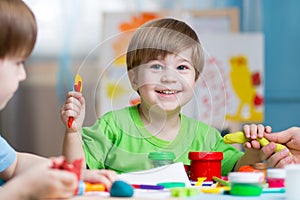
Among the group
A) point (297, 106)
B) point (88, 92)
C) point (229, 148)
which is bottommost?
point (297, 106)

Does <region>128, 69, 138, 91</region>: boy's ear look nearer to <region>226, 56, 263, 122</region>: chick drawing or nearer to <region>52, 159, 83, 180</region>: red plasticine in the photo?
<region>52, 159, 83, 180</region>: red plasticine

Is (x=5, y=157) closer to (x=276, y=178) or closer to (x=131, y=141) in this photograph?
(x=131, y=141)

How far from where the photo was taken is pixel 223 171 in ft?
3.29

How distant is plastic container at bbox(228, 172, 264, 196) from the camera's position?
65cm

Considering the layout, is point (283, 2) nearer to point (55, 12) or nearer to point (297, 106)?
point (297, 106)

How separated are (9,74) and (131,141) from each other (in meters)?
0.30

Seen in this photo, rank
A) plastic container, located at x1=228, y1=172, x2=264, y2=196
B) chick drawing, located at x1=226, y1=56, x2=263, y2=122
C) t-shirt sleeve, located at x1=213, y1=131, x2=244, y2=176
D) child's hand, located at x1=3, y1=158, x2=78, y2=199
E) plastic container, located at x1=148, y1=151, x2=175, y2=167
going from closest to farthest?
child's hand, located at x1=3, y1=158, x2=78, y2=199
plastic container, located at x1=228, y1=172, x2=264, y2=196
plastic container, located at x1=148, y1=151, x2=175, y2=167
t-shirt sleeve, located at x1=213, y1=131, x2=244, y2=176
chick drawing, located at x1=226, y1=56, x2=263, y2=122

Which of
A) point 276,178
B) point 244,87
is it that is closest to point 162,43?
point 276,178

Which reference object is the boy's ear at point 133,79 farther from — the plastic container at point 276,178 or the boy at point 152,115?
the plastic container at point 276,178

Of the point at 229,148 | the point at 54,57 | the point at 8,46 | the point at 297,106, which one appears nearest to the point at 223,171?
the point at 229,148

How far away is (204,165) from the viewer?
893 mm

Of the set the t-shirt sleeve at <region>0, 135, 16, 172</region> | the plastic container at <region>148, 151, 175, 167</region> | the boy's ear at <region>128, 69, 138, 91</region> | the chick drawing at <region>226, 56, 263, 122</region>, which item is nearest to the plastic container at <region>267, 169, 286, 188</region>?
the plastic container at <region>148, 151, 175, 167</region>

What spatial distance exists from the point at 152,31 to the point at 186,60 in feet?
0.24

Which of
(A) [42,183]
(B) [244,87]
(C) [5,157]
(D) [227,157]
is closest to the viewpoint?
(A) [42,183]
